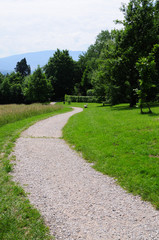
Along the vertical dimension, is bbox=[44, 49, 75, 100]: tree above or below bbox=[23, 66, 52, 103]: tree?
above

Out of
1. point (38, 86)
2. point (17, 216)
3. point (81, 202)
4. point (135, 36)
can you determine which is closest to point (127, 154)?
point (81, 202)

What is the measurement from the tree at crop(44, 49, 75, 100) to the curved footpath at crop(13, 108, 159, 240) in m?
68.8

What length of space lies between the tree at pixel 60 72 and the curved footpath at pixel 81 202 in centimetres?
6876

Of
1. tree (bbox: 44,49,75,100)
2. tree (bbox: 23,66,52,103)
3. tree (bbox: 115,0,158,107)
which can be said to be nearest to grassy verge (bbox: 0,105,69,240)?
tree (bbox: 115,0,158,107)

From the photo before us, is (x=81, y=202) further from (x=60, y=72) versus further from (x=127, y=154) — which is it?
(x=60, y=72)

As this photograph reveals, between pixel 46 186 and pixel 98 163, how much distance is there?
8.81 feet

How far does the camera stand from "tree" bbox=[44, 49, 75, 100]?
7688 cm

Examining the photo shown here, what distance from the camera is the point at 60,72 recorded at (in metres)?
77.4

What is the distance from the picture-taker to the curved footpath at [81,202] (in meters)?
4.18

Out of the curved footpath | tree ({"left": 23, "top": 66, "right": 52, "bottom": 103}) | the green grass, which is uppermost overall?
tree ({"left": 23, "top": 66, "right": 52, "bottom": 103})

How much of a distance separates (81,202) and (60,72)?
247 ft

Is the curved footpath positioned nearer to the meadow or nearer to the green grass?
the meadow

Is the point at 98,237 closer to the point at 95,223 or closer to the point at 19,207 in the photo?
the point at 95,223

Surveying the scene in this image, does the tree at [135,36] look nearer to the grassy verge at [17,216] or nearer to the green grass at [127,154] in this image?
the green grass at [127,154]
